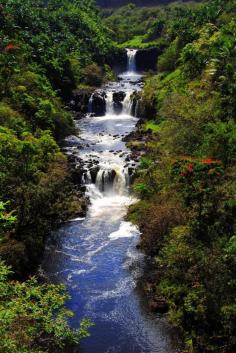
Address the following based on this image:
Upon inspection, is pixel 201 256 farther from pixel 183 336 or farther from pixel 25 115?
pixel 25 115

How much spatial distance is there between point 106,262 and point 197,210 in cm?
832

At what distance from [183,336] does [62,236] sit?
50.2ft

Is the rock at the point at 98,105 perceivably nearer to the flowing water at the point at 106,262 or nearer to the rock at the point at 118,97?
the rock at the point at 118,97

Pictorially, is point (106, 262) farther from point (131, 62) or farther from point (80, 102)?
point (131, 62)

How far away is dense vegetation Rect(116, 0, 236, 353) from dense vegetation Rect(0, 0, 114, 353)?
7112 mm

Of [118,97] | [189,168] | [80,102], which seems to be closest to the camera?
[189,168]

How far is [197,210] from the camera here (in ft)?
102

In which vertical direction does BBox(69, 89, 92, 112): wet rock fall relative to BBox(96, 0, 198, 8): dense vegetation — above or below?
below

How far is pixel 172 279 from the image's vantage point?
30.7 m

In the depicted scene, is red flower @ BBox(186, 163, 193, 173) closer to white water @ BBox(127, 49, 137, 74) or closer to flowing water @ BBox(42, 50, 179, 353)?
flowing water @ BBox(42, 50, 179, 353)

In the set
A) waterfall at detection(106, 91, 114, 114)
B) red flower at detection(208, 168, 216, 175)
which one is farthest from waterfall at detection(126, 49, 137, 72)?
red flower at detection(208, 168, 216, 175)

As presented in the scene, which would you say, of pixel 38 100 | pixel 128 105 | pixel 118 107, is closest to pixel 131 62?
pixel 118 107

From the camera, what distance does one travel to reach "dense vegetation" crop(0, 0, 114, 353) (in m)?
19.0

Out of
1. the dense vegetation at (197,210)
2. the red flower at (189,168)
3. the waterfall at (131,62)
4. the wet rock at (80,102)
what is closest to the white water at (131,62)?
the waterfall at (131,62)
